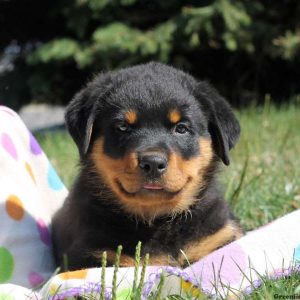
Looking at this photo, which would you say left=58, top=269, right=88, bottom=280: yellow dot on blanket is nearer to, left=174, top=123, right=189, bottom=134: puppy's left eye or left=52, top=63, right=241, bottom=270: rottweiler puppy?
left=52, top=63, right=241, bottom=270: rottweiler puppy

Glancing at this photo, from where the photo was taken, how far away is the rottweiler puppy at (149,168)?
2.86m

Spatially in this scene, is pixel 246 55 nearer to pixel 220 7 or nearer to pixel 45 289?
pixel 220 7

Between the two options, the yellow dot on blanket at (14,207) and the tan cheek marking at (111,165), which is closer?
the tan cheek marking at (111,165)

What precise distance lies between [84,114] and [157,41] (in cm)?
455

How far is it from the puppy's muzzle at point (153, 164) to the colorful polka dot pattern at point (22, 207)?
0.82 meters

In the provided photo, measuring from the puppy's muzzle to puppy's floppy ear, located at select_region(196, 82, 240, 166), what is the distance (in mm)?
486

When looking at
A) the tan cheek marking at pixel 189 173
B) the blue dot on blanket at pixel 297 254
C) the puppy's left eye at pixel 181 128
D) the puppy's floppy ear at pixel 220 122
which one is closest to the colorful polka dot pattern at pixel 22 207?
the tan cheek marking at pixel 189 173

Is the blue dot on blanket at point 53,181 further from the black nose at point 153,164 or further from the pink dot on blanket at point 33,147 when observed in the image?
the black nose at point 153,164

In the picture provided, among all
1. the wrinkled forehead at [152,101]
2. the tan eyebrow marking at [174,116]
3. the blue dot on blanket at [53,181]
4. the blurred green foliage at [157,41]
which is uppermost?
the wrinkled forehead at [152,101]

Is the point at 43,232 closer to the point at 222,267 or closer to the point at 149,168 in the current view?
the point at 149,168

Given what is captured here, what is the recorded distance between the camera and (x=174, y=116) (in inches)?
118

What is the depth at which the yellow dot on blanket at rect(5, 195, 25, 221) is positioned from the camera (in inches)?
125

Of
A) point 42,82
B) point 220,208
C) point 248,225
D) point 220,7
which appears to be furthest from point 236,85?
point 220,208

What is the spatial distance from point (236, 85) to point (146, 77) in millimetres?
6404
